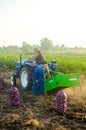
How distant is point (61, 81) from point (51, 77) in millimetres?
672

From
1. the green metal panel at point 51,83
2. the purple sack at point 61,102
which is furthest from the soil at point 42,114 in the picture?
the green metal panel at point 51,83

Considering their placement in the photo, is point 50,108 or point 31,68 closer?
point 50,108

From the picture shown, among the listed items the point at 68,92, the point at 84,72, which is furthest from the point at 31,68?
the point at 84,72

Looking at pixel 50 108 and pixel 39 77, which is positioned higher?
pixel 39 77

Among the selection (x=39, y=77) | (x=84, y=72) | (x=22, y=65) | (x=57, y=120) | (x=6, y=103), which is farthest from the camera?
(x=84, y=72)

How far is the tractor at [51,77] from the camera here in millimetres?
9922

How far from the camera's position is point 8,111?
27.1 feet

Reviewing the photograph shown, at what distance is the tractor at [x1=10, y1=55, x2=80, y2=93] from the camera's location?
9922 mm

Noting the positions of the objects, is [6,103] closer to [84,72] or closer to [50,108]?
[50,108]

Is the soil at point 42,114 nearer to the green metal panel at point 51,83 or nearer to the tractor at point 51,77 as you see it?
the green metal panel at point 51,83

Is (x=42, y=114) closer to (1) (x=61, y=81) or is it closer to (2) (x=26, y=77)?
(1) (x=61, y=81)

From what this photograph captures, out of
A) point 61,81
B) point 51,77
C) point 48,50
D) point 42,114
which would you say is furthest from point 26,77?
point 48,50

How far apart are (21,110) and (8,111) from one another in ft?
1.21

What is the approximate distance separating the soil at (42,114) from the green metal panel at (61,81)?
0.42 metres
